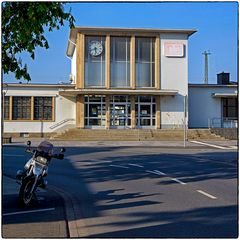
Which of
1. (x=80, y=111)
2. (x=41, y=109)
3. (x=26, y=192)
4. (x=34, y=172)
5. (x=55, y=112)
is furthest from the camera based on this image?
(x=55, y=112)

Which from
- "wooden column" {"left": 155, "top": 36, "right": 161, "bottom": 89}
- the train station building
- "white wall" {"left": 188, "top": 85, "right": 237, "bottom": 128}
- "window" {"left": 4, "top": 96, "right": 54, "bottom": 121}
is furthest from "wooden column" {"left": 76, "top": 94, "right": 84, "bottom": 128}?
"white wall" {"left": 188, "top": 85, "right": 237, "bottom": 128}

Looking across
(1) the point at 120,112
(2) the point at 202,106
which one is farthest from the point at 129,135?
(2) the point at 202,106

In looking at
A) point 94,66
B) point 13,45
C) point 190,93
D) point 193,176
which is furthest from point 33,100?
point 13,45

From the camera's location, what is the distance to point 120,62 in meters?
41.7

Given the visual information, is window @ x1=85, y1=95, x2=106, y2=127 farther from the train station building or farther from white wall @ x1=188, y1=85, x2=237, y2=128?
white wall @ x1=188, y1=85, x2=237, y2=128

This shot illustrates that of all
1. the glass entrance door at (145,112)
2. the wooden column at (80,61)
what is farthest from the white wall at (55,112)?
the glass entrance door at (145,112)

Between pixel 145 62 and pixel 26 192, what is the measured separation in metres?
34.0

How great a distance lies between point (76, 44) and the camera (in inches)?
1626

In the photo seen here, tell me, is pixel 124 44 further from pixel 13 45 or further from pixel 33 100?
pixel 13 45

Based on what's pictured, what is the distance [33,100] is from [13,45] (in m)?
35.0

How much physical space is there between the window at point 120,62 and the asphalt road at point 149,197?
75.5 feet

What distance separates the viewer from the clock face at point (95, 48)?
4131 centimetres

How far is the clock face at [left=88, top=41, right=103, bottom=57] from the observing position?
41.3m

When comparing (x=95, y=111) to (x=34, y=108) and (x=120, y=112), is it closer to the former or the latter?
(x=120, y=112)
